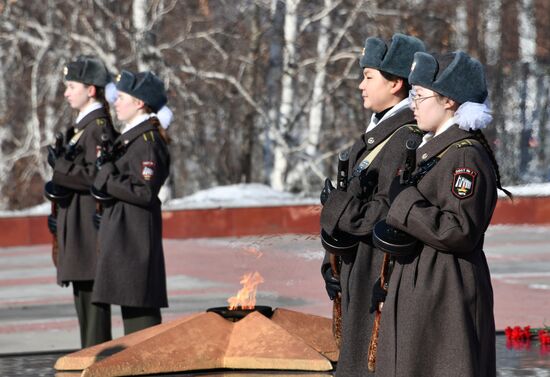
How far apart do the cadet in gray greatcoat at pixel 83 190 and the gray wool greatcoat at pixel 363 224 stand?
273 centimetres

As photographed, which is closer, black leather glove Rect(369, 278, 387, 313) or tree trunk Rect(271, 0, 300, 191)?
black leather glove Rect(369, 278, 387, 313)

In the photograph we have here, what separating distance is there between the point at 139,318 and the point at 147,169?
84 centimetres

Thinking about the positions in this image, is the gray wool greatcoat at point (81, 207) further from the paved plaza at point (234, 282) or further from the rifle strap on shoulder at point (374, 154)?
the rifle strap on shoulder at point (374, 154)

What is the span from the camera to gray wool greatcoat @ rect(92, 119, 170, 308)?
→ 7469 mm

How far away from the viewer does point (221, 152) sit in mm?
19625

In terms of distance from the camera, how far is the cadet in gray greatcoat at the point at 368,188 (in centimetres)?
512

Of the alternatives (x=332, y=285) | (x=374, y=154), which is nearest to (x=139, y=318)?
(x=332, y=285)

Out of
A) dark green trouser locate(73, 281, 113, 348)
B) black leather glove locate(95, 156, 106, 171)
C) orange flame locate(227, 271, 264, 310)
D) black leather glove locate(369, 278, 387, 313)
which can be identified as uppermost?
black leather glove locate(95, 156, 106, 171)

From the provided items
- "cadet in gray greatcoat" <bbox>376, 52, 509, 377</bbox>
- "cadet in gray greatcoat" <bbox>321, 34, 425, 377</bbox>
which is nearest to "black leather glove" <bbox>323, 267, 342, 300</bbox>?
"cadet in gray greatcoat" <bbox>321, 34, 425, 377</bbox>

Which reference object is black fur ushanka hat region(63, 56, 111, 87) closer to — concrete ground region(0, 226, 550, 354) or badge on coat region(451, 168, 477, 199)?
concrete ground region(0, 226, 550, 354)

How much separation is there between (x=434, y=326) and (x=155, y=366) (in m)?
2.40

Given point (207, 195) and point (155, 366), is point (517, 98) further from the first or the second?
point (155, 366)

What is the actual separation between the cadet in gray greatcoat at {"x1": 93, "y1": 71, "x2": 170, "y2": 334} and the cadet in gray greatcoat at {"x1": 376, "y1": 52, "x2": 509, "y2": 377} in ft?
9.72

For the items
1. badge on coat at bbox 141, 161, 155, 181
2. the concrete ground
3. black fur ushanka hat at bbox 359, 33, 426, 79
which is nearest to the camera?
black fur ushanka hat at bbox 359, 33, 426, 79
